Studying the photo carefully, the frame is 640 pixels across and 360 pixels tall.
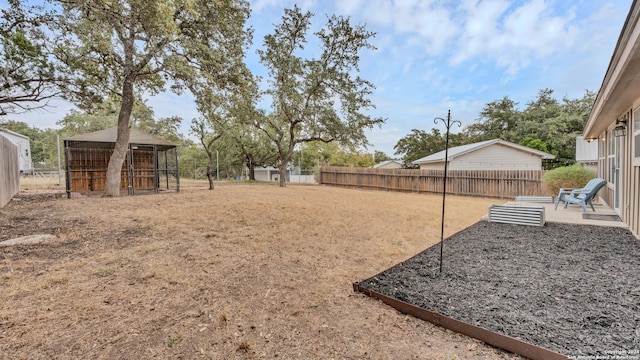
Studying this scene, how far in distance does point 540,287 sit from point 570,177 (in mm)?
9105

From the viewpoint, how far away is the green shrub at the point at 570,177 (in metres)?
8.83

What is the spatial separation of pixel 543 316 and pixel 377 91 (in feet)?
47.1

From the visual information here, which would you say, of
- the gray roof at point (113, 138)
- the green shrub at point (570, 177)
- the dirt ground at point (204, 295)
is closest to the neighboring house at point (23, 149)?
the gray roof at point (113, 138)

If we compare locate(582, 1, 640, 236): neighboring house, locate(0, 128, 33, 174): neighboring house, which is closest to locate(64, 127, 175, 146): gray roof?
locate(582, 1, 640, 236): neighboring house

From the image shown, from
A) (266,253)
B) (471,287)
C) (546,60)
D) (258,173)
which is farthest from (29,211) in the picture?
(258,173)

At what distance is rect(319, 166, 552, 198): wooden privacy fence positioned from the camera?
36.8 feet

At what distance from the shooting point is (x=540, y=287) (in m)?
2.59

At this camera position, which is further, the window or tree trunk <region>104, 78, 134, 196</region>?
tree trunk <region>104, 78, 134, 196</region>

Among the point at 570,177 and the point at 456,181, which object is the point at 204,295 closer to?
the point at 570,177

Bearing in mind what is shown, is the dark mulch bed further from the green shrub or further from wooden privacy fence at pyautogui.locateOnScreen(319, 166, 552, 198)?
wooden privacy fence at pyautogui.locateOnScreen(319, 166, 552, 198)

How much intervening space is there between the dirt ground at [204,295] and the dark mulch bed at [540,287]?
0.32 metres

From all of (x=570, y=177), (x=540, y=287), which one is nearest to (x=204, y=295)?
(x=540, y=287)

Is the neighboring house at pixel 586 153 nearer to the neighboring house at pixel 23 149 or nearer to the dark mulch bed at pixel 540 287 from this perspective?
the dark mulch bed at pixel 540 287

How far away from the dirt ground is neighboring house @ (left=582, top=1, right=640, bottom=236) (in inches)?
117
